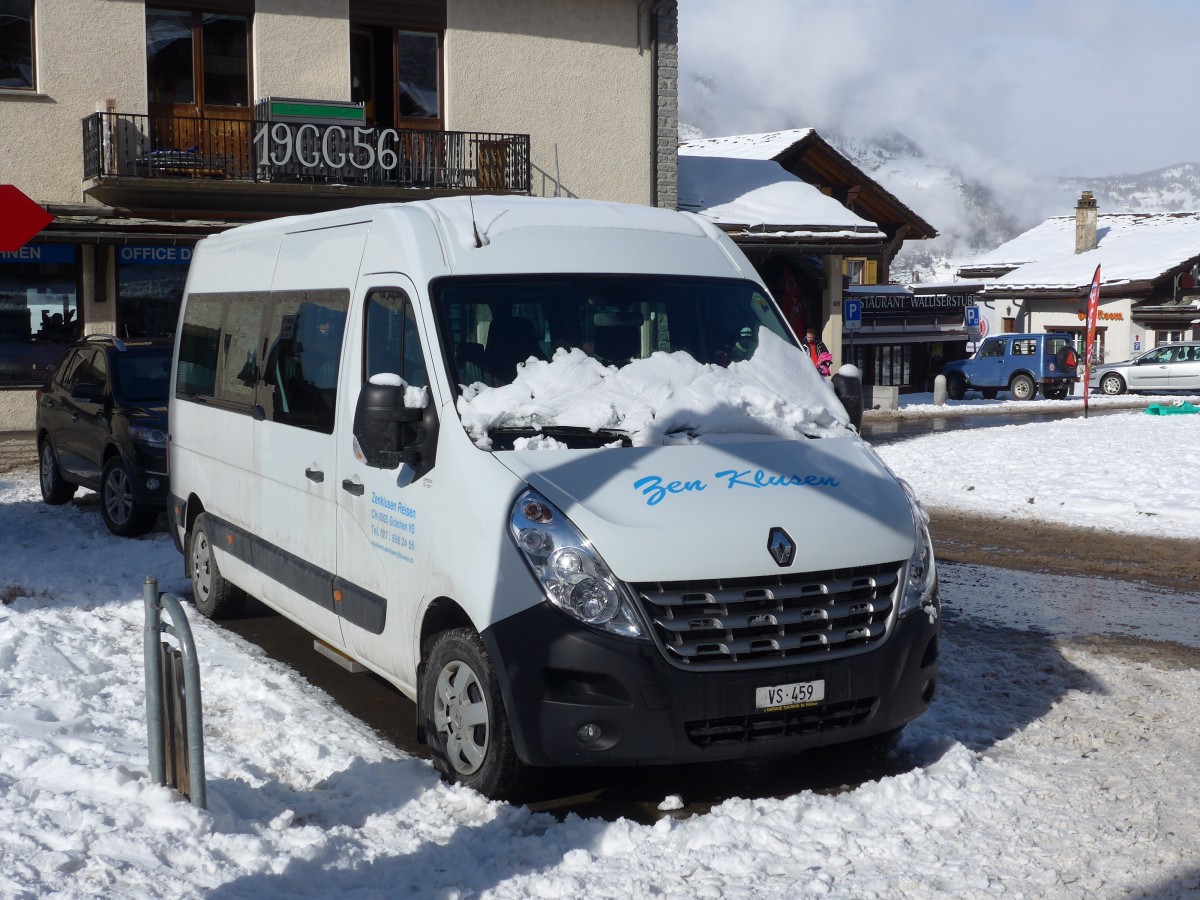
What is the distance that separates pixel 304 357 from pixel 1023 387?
33.8m

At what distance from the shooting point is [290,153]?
23.2 meters

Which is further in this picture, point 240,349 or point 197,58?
point 197,58

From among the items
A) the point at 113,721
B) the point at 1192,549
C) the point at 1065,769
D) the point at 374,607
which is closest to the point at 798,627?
the point at 1065,769

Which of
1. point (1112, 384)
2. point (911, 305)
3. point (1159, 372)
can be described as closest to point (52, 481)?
point (911, 305)

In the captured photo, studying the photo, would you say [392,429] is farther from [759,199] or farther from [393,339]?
[759,199]

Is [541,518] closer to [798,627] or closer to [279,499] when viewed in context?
[798,627]

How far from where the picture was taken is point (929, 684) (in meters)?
5.50

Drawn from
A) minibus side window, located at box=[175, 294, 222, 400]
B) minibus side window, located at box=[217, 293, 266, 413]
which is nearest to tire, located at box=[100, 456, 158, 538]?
minibus side window, located at box=[175, 294, 222, 400]

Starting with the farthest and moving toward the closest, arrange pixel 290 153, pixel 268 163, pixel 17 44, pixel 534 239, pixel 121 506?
pixel 290 153
pixel 268 163
pixel 17 44
pixel 121 506
pixel 534 239

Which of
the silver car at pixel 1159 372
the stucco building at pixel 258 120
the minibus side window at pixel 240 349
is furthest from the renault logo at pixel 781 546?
the silver car at pixel 1159 372

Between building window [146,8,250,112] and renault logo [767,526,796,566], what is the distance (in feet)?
68.4

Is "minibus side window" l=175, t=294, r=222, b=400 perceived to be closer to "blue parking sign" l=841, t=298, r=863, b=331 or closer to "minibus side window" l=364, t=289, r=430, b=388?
"minibus side window" l=364, t=289, r=430, b=388

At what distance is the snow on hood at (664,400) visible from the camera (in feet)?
17.9

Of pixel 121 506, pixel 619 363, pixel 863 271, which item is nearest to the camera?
pixel 619 363
